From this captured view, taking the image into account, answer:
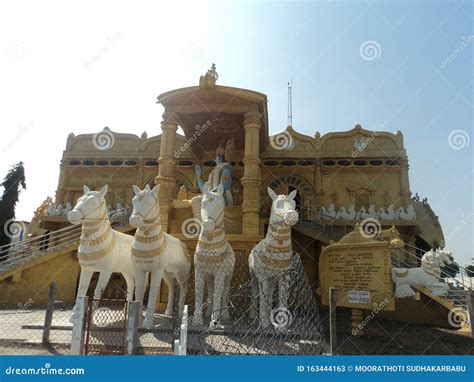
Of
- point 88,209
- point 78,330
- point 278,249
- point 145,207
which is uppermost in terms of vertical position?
point 145,207

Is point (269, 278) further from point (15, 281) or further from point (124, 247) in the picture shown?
point (15, 281)

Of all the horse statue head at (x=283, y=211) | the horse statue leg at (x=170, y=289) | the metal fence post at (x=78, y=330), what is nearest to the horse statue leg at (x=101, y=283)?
the horse statue leg at (x=170, y=289)

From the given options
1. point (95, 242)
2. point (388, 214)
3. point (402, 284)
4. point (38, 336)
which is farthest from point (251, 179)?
point (388, 214)

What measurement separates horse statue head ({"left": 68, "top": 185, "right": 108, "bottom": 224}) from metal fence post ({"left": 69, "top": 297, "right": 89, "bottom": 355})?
2336 millimetres

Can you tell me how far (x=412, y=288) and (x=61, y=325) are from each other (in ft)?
29.0

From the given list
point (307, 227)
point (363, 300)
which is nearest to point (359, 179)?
point (307, 227)

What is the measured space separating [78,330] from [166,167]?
20.7ft

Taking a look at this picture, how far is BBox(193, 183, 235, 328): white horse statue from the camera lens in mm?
7719

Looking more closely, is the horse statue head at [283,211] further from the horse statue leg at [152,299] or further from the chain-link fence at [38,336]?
the chain-link fence at [38,336]

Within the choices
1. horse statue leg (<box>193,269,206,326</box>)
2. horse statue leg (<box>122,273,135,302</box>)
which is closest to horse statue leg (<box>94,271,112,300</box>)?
horse statue leg (<box>122,273,135,302</box>)

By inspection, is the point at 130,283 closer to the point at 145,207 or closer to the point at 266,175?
the point at 145,207

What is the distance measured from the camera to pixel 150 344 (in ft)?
20.0

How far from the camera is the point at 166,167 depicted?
10812mm

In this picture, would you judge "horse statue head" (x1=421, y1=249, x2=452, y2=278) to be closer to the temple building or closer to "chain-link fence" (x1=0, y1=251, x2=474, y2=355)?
"chain-link fence" (x1=0, y1=251, x2=474, y2=355)
